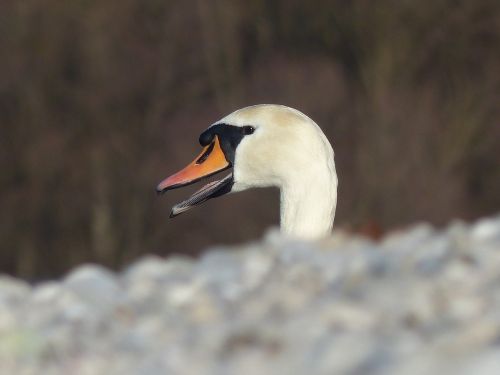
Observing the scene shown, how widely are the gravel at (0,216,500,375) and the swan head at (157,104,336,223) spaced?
123 inches

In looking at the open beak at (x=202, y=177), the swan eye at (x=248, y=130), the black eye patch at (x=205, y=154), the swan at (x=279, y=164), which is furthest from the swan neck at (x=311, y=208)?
the black eye patch at (x=205, y=154)

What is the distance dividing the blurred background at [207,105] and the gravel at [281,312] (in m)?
24.9

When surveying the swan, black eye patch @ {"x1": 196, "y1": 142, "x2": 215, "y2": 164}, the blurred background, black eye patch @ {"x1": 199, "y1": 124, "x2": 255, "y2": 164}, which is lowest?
the swan

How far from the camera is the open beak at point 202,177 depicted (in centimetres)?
862

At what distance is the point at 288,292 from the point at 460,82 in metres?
33.1

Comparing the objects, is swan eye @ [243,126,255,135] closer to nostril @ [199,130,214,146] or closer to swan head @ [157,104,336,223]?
swan head @ [157,104,336,223]

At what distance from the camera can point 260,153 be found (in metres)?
8.29

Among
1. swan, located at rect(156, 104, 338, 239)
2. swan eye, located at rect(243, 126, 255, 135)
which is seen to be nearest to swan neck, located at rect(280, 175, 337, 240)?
swan, located at rect(156, 104, 338, 239)

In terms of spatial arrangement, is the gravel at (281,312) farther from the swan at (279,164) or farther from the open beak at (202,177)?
the open beak at (202,177)

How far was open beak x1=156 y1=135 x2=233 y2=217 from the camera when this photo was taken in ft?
28.3

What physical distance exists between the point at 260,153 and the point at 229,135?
1.16 feet

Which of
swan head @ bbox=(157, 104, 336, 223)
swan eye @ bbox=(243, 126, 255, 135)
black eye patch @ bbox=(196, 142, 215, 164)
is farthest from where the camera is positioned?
black eye patch @ bbox=(196, 142, 215, 164)

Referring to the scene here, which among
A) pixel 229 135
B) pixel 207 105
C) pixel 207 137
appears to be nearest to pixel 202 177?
pixel 207 137

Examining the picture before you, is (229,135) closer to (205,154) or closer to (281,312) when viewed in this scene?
(205,154)
